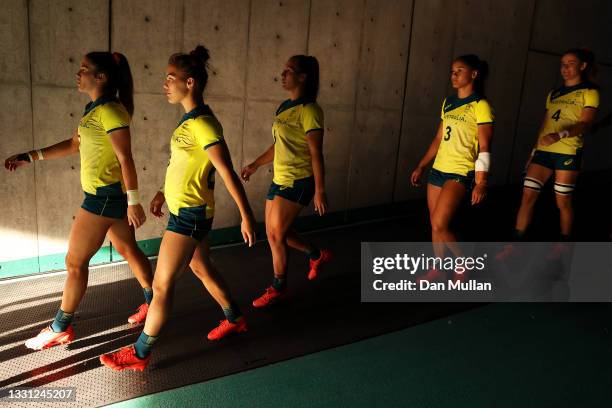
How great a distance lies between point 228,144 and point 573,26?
610cm

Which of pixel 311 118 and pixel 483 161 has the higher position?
pixel 311 118

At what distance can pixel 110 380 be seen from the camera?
8.84 ft

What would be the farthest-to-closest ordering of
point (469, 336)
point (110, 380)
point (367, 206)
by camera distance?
point (367, 206), point (469, 336), point (110, 380)

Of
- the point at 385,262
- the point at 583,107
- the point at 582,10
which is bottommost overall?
the point at 385,262

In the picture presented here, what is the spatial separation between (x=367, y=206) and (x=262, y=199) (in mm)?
1513

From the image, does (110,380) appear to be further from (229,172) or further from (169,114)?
(169,114)

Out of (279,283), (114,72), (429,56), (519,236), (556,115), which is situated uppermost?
(429,56)

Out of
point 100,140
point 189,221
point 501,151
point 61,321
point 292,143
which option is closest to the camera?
point 189,221

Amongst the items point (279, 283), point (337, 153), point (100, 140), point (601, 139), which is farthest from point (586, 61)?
point (601, 139)

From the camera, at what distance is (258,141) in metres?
5.02

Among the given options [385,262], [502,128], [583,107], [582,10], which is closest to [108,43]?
[385,262]

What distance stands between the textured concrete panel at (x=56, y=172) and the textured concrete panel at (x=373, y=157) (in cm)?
296

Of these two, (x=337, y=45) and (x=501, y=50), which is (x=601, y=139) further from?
(x=337, y=45)

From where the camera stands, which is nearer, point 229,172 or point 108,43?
point 229,172
